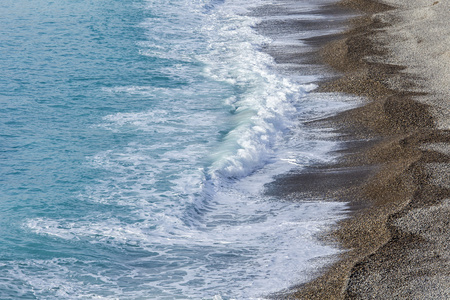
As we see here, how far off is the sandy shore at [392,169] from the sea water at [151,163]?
17.9 inches

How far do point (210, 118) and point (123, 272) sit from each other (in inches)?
212

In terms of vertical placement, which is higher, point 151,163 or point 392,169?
point 392,169

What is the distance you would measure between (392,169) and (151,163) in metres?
3.92

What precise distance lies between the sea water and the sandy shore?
46 centimetres

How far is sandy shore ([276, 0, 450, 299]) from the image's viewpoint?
5.56 meters

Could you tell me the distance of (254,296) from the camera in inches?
222

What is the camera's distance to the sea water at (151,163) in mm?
6176

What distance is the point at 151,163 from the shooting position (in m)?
9.08

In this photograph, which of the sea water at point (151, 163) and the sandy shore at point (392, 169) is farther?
the sea water at point (151, 163)

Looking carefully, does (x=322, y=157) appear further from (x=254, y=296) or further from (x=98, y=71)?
(x=98, y=71)

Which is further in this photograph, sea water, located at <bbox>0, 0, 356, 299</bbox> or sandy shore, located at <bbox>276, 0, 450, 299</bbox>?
sea water, located at <bbox>0, 0, 356, 299</bbox>

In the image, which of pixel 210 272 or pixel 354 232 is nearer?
pixel 210 272

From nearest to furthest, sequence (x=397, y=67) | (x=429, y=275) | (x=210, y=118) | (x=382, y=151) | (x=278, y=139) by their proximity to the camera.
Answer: (x=429, y=275)
(x=382, y=151)
(x=278, y=139)
(x=210, y=118)
(x=397, y=67)

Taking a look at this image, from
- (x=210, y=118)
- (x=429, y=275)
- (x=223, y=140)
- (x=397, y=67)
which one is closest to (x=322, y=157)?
(x=223, y=140)
